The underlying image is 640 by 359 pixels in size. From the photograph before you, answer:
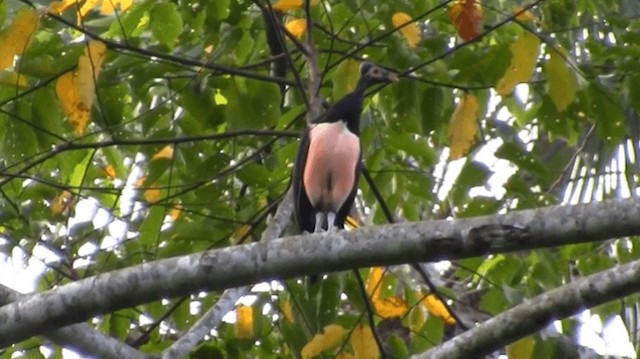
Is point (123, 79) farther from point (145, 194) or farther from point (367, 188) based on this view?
point (367, 188)

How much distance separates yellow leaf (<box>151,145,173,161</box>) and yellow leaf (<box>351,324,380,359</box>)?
1.06 meters

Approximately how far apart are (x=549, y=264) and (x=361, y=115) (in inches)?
43.5

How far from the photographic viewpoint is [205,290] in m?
3.18

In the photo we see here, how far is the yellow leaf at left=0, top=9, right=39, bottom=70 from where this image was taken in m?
3.71

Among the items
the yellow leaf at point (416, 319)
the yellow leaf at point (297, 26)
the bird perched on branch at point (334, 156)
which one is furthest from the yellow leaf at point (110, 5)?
the yellow leaf at point (416, 319)

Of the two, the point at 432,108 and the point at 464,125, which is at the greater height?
the point at 432,108

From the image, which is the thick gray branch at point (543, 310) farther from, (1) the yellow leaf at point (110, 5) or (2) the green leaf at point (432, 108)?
(1) the yellow leaf at point (110, 5)

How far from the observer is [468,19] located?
415cm

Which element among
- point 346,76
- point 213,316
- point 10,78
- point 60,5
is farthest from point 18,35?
point 346,76

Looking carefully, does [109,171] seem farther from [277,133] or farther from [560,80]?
[560,80]

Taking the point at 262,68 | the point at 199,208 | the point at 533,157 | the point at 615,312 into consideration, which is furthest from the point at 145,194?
the point at 615,312

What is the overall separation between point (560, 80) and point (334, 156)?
42.2 inches

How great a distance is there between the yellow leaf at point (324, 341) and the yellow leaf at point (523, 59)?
1001 mm

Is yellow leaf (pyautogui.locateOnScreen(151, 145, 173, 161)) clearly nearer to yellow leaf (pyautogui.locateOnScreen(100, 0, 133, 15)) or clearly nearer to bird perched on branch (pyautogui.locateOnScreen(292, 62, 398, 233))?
bird perched on branch (pyautogui.locateOnScreen(292, 62, 398, 233))
